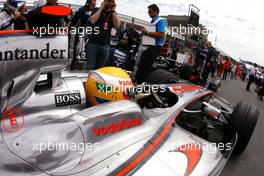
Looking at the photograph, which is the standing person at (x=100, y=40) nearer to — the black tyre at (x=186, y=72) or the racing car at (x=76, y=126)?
the racing car at (x=76, y=126)

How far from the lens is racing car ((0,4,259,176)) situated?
5.30 ft

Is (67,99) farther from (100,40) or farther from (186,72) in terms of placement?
(186,72)

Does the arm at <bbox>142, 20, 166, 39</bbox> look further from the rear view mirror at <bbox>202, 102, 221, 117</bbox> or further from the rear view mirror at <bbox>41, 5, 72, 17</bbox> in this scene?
the rear view mirror at <bbox>41, 5, 72, 17</bbox>

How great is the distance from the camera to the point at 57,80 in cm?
203

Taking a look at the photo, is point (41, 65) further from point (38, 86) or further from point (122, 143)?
point (122, 143)

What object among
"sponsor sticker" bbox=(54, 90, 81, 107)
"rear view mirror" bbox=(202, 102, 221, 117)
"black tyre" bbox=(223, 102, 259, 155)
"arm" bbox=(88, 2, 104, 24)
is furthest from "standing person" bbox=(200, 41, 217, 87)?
"sponsor sticker" bbox=(54, 90, 81, 107)

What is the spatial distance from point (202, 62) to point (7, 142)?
7618 millimetres

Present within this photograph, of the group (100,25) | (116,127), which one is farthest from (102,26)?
(116,127)

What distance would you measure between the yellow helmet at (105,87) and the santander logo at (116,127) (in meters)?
0.28

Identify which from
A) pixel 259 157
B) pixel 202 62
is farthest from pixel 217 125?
pixel 202 62

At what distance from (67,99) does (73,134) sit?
15.3 inches

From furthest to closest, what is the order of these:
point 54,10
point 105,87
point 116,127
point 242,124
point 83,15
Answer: point 83,15
point 242,124
point 105,87
point 116,127
point 54,10

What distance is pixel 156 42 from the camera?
4.95m

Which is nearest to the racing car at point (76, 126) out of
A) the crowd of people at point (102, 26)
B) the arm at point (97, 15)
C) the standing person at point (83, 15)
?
the crowd of people at point (102, 26)
